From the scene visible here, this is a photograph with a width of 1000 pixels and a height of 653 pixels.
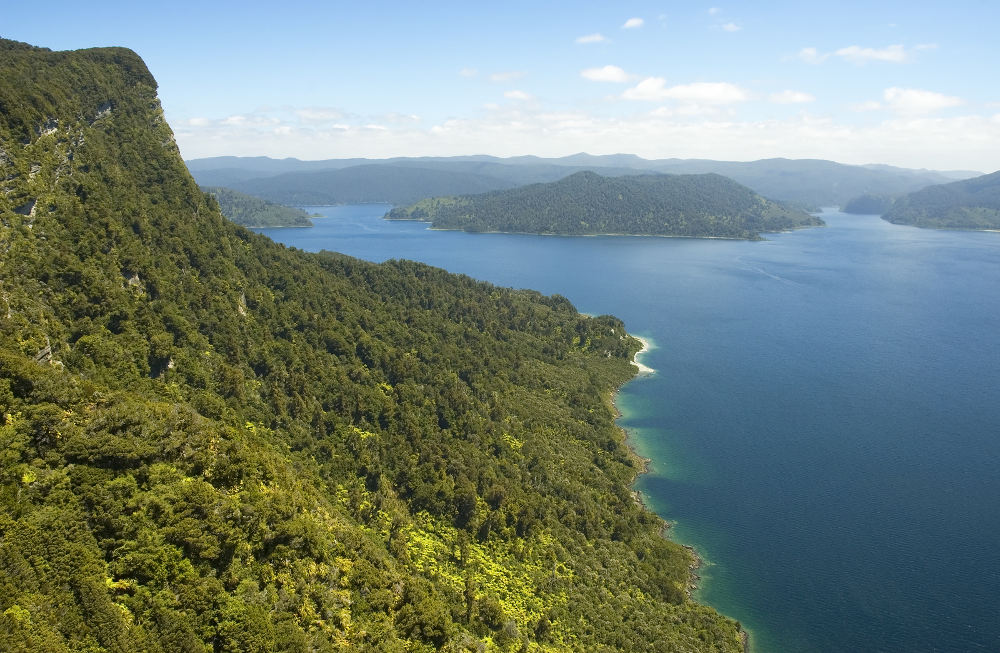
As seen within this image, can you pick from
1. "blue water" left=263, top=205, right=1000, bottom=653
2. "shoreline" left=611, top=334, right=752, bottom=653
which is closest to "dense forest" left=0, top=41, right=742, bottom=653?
"shoreline" left=611, top=334, right=752, bottom=653

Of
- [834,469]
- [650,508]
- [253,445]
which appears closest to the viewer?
[253,445]

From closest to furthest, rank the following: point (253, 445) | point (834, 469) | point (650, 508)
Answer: point (253, 445) → point (650, 508) → point (834, 469)

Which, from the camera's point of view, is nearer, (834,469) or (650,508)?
(650,508)

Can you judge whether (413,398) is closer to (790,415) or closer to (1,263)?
(1,263)

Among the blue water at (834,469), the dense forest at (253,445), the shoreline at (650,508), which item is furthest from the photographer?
the blue water at (834,469)

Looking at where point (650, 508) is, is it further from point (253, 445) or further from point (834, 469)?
point (253, 445)

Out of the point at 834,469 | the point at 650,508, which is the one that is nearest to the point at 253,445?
the point at 650,508

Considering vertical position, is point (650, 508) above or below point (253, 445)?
below

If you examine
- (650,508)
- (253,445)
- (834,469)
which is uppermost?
(253,445)

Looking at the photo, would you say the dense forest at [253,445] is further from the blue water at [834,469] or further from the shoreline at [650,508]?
the blue water at [834,469]

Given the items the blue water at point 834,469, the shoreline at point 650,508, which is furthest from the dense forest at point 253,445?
the blue water at point 834,469
